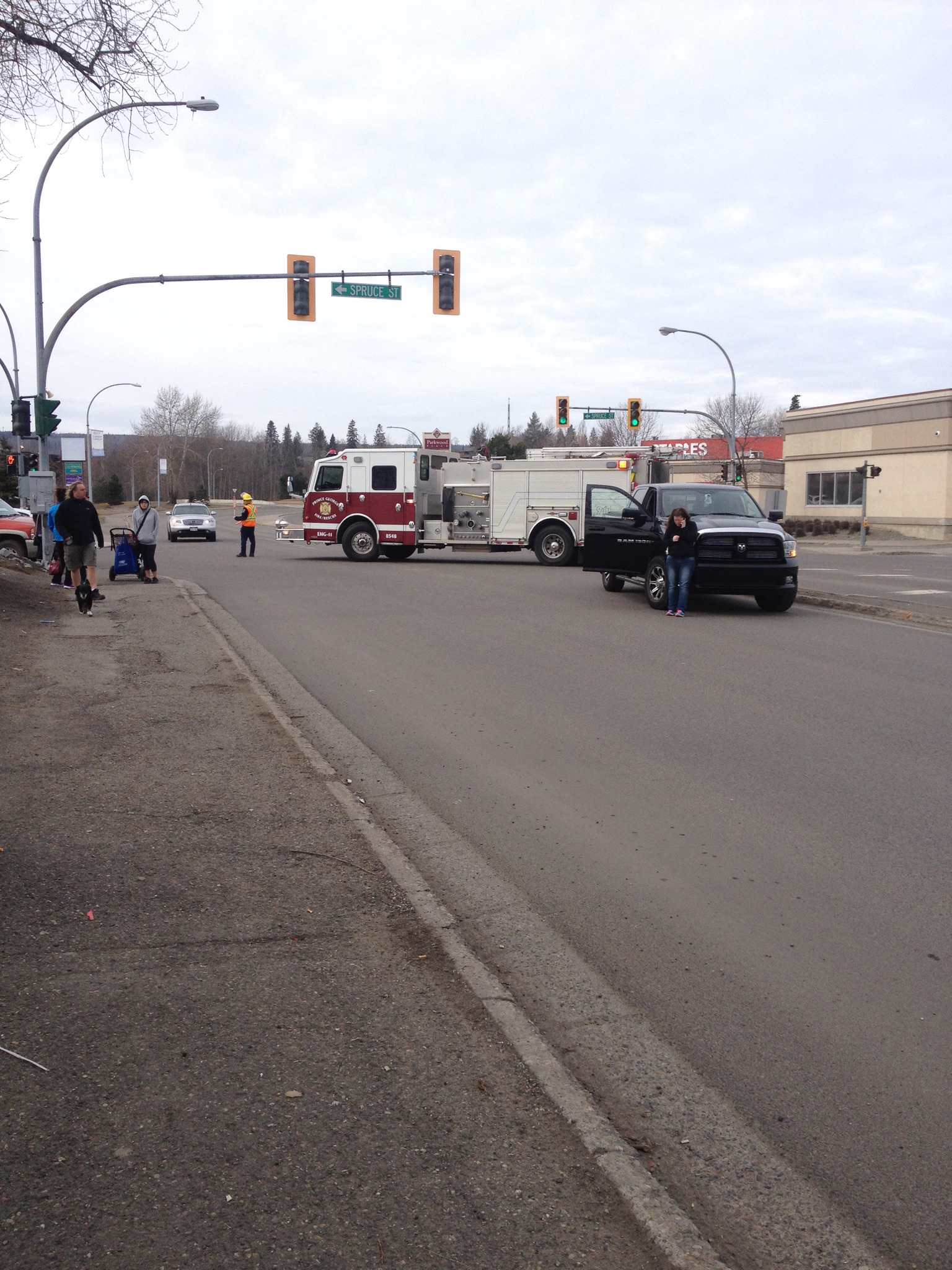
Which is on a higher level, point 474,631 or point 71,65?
point 71,65

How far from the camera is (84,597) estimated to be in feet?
52.8

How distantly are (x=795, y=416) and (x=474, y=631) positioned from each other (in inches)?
1835

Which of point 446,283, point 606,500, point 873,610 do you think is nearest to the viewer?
point 873,610

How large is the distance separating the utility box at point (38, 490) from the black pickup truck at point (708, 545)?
10.6 meters

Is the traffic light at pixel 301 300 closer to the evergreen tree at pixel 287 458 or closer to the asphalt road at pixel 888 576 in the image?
the asphalt road at pixel 888 576

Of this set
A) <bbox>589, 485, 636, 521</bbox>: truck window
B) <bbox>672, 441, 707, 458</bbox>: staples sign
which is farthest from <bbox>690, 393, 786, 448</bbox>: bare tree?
<bbox>589, 485, 636, 521</bbox>: truck window

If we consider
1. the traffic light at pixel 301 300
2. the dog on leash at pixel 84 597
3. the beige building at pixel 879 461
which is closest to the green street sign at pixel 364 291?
the traffic light at pixel 301 300

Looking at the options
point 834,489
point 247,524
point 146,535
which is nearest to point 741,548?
point 146,535

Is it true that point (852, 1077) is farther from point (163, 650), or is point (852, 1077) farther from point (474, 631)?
point (474, 631)

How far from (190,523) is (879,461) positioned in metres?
30.1

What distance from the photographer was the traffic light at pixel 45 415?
2159 cm

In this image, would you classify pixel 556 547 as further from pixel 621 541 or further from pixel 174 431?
pixel 174 431

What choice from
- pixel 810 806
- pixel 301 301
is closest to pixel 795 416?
pixel 301 301

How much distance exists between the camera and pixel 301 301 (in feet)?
82.0
